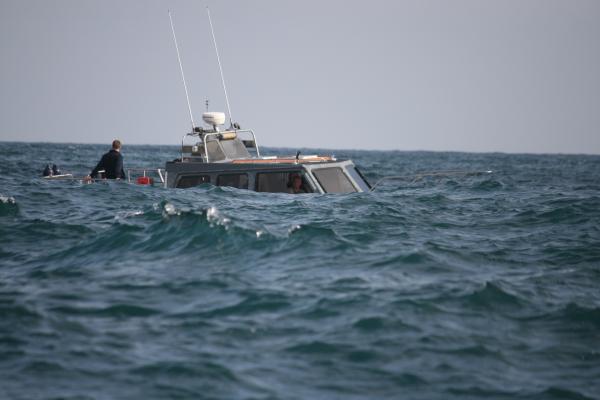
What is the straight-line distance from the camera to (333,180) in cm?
1638

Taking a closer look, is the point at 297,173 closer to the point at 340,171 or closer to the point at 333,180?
the point at 333,180

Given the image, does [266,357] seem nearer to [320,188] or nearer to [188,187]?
[320,188]

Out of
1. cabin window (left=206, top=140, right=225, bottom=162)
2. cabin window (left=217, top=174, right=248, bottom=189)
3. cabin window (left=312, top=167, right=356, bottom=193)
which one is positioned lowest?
cabin window (left=312, top=167, right=356, bottom=193)

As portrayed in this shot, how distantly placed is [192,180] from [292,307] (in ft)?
30.0

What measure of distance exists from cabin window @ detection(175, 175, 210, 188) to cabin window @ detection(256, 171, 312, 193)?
1.23 metres

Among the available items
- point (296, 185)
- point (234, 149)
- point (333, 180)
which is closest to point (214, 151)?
point (234, 149)

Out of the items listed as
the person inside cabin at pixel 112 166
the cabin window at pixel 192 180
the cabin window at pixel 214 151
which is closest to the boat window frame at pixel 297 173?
the cabin window at pixel 192 180

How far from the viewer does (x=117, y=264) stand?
988cm

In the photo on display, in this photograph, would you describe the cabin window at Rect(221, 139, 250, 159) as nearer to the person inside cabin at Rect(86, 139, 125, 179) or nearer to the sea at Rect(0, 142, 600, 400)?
the person inside cabin at Rect(86, 139, 125, 179)

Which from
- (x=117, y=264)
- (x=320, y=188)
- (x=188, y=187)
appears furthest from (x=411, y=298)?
(x=188, y=187)

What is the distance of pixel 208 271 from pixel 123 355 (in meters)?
2.98

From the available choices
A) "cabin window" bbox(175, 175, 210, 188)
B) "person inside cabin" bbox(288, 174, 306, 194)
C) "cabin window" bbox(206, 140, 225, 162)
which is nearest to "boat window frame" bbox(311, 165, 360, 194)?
"person inside cabin" bbox(288, 174, 306, 194)

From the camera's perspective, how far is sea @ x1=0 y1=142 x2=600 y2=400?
20.3 ft

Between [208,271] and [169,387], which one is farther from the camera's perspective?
[208,271]
